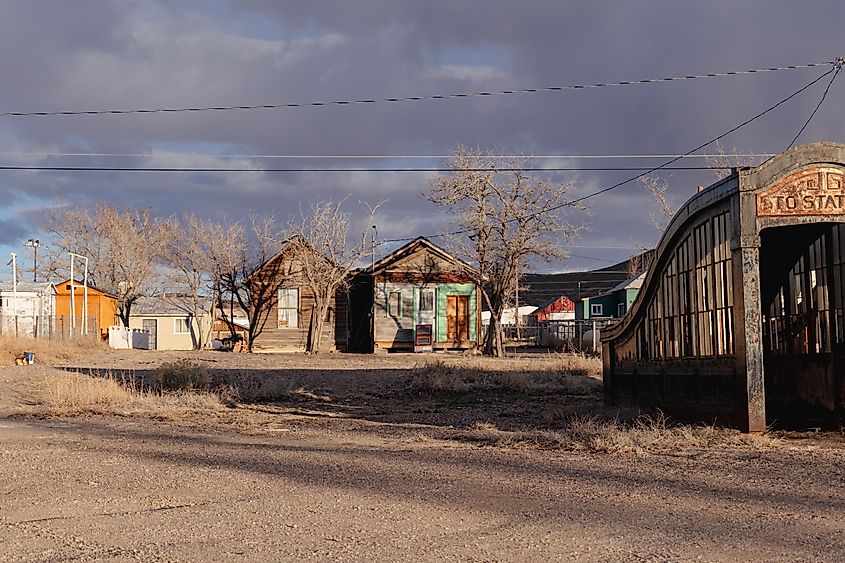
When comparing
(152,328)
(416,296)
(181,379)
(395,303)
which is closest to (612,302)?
(416,296)

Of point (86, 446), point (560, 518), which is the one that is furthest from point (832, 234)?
point (86, 446)

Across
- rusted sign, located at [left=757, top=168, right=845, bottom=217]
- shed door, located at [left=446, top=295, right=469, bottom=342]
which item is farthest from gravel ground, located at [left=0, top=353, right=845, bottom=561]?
shed door, located at [left=446, top=295, right=469, bottom=342]

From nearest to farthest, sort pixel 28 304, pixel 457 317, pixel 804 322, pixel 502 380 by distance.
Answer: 1. pixel 804 322
2. pixel 502 380
3. pixel 457 317
4. pixel 28 304

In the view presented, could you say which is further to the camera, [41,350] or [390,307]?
[390,307]

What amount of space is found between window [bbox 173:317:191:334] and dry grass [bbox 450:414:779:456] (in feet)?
Result: 185

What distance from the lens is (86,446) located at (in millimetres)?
12414

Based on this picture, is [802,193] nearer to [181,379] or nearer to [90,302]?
[181,379]

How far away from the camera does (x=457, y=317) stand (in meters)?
45.3

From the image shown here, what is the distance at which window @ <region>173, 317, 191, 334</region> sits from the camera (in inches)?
2644

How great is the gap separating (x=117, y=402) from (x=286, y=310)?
26.6 metres

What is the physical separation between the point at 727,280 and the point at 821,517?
20.0ft

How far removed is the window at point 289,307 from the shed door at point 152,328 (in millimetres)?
23189

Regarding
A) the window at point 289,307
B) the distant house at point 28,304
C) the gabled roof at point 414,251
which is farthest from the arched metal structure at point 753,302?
the distant house at point 28,304

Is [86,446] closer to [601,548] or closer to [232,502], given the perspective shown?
[232,502]
